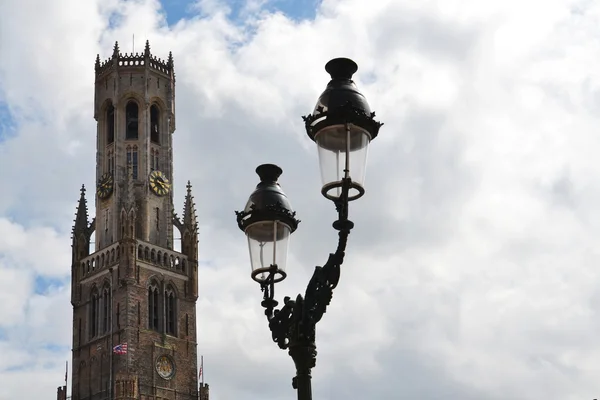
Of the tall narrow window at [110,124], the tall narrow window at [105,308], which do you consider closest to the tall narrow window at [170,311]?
the tall narrow window at [105,308]

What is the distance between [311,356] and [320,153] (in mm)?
2691

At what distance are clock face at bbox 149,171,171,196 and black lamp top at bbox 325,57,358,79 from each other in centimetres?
7508

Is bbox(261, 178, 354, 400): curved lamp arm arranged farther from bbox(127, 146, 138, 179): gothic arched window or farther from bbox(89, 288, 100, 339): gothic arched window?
bbox(127, 146, 138, 179): gothic arched window

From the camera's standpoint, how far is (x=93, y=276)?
8506 centimetres

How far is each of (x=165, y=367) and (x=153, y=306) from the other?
5.17 metres

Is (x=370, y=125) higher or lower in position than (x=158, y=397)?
lower

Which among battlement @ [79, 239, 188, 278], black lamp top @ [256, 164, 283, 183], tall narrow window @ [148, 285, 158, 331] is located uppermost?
battlement @ [79, 239, 188, 278]

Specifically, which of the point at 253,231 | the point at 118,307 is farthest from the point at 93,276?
the point at 253,231

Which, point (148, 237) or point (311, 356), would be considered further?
point (148, 237)

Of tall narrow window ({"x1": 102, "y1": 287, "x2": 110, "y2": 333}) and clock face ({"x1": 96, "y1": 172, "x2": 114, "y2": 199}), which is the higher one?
clock face ({"x1": 96, "y1": 172, "x2": 114, "y2": 199})

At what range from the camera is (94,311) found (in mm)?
84125

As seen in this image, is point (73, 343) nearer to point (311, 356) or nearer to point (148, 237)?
point (148, 237)

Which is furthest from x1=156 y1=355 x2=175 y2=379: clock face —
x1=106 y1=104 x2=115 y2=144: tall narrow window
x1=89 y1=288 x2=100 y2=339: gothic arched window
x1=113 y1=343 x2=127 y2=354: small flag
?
x1=106 y1=104 x2=115 y2=144: tall narrow window

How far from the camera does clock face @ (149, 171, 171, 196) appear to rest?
87375mm
